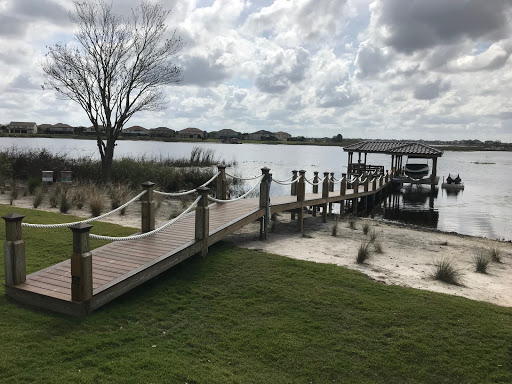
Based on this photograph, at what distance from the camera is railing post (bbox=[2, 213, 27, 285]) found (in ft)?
15.9

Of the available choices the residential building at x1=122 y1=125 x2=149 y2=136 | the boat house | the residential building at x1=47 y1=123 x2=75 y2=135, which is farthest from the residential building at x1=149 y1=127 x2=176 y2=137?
the boat house

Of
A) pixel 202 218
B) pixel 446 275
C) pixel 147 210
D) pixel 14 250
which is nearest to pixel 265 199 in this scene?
pixel 202 218

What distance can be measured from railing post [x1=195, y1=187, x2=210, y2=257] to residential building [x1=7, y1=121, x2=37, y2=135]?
126 m

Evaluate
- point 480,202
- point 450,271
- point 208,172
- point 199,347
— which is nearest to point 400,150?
point 480,202

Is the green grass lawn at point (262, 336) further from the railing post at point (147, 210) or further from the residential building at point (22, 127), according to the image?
the residential building at point (22, 127)

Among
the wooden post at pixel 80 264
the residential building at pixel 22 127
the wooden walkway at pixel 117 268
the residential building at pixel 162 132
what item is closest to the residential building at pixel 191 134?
the residential building at pixel 162 132

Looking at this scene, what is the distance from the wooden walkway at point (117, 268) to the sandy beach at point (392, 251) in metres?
2.01

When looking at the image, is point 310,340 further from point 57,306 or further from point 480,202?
point 480,202

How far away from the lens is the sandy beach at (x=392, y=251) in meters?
7.43

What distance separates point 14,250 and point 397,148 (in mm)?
31872

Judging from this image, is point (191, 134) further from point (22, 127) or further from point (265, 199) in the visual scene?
point (265, 199)

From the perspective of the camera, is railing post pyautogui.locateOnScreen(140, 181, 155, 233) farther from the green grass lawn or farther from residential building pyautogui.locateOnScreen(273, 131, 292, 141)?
residential building pyautogui.locateOnScreen(273, 131, 292, 141)

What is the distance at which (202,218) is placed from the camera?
23.7 ft

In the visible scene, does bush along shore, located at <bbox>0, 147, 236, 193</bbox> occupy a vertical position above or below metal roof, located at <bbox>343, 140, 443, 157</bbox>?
below
